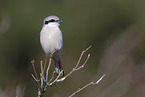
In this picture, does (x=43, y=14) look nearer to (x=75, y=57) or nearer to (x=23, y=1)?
(x=23, y=1)

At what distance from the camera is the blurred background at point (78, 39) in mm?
7477

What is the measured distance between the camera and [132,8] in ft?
43.7

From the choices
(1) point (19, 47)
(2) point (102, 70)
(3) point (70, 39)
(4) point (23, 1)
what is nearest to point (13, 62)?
(1) point (19, 47)

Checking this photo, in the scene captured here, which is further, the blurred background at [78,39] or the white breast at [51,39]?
the blurred background at [78,39]

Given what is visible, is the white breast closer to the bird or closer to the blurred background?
the bird

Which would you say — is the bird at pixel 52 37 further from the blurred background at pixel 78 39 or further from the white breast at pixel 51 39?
the blurred background at pixel 78 39

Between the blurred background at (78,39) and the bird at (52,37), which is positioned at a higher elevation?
the bird at (52,37)

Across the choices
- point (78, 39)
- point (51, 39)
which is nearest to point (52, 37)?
point (51, 39)

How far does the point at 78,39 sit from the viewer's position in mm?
11289

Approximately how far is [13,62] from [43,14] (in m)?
2.79

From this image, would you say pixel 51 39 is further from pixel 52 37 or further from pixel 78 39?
pixel 78 39

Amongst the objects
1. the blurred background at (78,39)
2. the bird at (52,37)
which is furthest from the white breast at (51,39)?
the blurred background at (78,39)

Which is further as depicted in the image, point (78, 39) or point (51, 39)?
point (78, 39)

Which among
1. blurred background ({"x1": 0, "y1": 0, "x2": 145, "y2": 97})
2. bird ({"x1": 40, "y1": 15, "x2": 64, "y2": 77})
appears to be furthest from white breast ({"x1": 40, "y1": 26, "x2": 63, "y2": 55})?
blurred background ({"x1": 0, "y1": 0, "x2": 145, "y2": 97})
